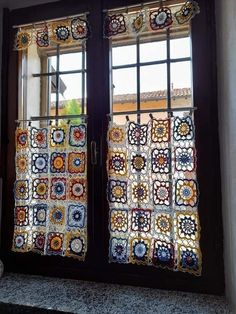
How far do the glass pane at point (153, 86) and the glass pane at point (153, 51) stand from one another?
4 cm

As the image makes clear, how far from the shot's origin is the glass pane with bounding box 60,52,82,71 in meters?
1.55

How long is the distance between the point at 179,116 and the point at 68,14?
0.81 meters

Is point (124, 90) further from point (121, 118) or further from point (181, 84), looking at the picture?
point (181, 84)

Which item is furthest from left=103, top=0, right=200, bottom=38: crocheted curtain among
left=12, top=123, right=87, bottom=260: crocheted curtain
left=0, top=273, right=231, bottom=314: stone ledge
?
left=0, top=273, right=231, bottom=314: stone ledge

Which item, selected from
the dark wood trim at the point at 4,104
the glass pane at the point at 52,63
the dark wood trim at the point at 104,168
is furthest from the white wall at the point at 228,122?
the dark wood trim at the point at 4,104

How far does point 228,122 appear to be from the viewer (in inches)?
46.2

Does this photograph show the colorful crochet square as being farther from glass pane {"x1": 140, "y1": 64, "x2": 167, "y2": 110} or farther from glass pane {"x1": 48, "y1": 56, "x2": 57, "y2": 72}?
glass pane {"x1": 48, "y1": 56, "x2": 57, "y2": 72}

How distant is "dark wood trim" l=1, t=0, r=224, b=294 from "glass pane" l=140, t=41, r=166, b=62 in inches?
6.1

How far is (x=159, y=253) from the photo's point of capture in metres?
1.34

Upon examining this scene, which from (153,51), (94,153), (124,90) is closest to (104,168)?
(94,153)

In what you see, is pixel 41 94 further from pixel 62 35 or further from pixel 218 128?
pixel 218 128

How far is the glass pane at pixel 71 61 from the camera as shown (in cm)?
155

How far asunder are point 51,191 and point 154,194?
54 centimetres

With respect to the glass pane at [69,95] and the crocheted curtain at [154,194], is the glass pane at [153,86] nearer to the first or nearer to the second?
the crocheted curtain at [154,194]
